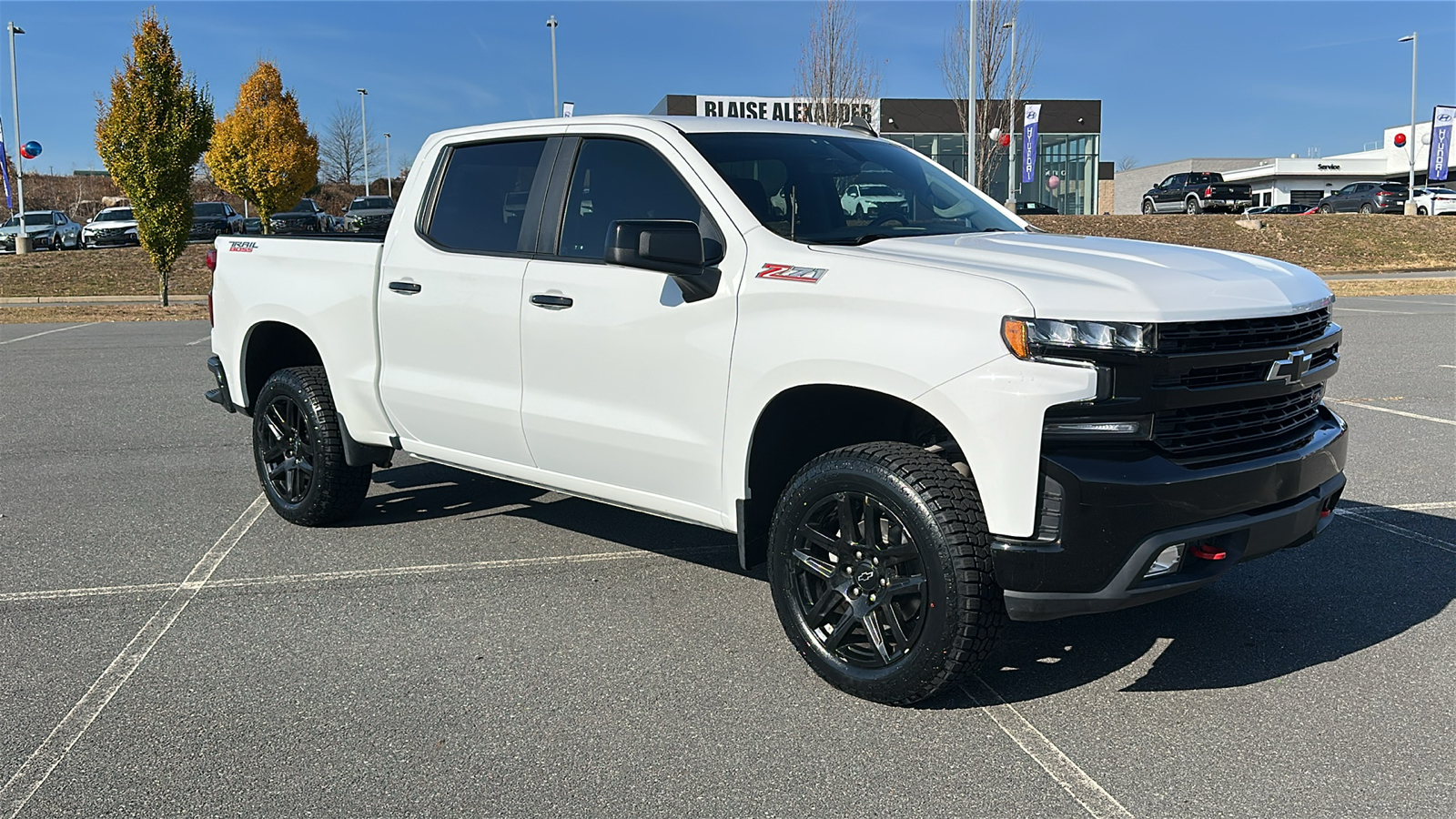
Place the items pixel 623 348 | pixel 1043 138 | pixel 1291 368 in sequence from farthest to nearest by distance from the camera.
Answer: pixel 1043 138 < pixel 623 348 < pixel 1291 368

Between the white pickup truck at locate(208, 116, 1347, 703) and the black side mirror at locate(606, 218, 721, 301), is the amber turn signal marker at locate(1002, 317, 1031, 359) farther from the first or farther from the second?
the black side mirror at locate(606, 218, 721, 301)

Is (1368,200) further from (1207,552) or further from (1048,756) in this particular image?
(1048,756)

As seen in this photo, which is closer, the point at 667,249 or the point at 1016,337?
the point at 1016,337

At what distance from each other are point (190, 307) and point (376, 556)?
1918 cm

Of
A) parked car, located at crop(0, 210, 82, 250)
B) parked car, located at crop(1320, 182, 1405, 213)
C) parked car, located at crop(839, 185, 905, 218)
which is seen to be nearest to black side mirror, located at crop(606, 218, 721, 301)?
parked car, located at crop(839, 185, 905, 218)

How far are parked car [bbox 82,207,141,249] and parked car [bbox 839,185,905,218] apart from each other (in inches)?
1530

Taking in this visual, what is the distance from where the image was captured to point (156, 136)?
20438mm

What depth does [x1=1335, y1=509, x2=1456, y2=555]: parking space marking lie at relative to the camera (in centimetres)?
557

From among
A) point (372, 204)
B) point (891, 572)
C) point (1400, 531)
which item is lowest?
point (1400, 531)

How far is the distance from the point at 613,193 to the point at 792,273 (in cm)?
111

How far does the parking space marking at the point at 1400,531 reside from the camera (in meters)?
5.57

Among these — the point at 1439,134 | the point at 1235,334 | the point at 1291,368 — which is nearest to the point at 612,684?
the point at 1235,334

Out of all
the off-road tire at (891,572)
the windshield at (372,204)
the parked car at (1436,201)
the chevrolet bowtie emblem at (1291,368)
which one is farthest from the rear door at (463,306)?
the parked car at (1436,201)

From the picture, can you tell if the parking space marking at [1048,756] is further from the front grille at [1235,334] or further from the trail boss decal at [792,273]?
the trail boss decal at [792,273]
